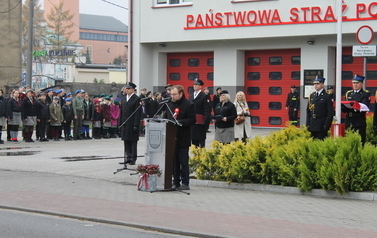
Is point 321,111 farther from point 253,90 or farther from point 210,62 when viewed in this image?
point 210,62

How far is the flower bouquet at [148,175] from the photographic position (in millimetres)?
13172

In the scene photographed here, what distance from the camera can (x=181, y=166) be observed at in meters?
13.6

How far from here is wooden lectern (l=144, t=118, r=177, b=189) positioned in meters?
13.3

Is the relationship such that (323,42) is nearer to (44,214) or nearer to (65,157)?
(65,157)

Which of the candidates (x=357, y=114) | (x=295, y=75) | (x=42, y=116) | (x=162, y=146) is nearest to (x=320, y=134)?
(x=357, y=114)

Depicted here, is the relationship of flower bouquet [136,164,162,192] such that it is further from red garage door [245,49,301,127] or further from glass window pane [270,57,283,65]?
glass window pane [270,57,283,65]

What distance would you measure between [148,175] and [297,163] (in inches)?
113

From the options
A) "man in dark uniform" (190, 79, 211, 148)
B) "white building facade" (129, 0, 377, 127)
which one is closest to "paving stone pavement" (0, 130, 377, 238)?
"man in dark uniform" (190, 79, 211, 148)

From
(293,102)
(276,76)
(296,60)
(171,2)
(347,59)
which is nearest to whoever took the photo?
(347,59)

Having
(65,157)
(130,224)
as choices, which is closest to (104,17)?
(65,157)

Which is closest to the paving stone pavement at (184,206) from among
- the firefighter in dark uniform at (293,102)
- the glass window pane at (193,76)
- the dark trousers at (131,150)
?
the dark trousers at (131,150)

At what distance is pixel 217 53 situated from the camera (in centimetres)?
3084

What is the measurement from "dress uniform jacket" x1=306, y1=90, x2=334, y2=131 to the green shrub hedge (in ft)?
4.63

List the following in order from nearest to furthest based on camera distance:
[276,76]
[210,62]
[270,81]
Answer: [276,76] < [270,81] < [210,62]
